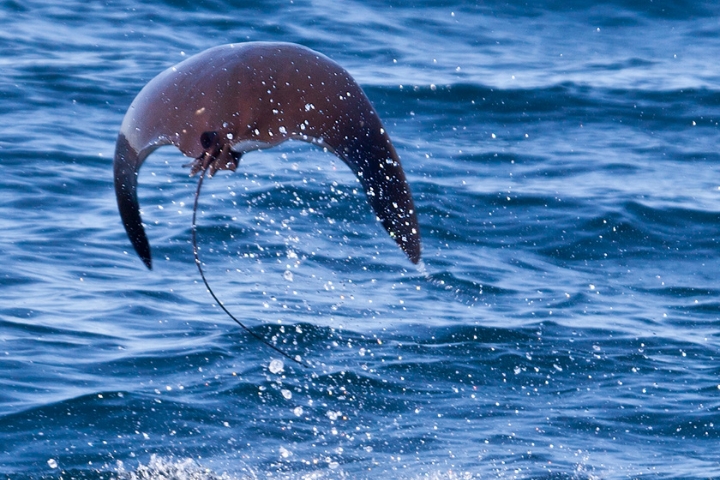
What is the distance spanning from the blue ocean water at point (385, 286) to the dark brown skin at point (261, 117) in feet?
6.00

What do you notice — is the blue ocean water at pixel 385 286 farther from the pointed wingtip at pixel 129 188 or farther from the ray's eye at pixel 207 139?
the ray's eye at pixel 207 139

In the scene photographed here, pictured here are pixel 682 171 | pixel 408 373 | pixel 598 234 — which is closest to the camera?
pixel 408 373

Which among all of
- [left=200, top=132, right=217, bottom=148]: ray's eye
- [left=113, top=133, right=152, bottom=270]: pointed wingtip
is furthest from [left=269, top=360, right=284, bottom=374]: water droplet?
[left=200, top=132, right=217, bottom=148]: ray's eye

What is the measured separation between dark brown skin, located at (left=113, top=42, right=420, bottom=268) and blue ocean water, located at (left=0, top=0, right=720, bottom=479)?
1829mm

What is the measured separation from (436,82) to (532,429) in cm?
670

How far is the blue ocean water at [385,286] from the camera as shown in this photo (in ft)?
18.8

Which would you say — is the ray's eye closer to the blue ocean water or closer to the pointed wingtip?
the pointed wingtip

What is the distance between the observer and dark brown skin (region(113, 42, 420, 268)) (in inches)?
157

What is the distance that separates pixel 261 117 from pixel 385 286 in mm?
3768

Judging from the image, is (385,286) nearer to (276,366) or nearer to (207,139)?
(276,366)

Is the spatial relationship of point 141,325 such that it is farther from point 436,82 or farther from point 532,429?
point 436,82

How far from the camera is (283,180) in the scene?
30.7ft

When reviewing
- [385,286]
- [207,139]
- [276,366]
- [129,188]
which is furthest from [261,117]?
[385,286]

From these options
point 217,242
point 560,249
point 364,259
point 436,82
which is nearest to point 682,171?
point 560,249
